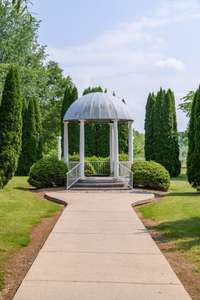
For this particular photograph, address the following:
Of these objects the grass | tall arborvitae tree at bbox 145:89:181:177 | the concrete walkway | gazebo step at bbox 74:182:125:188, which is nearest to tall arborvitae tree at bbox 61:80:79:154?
tall arborvitae tree at bbox 145:89:181:177

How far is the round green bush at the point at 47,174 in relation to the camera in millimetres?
20781

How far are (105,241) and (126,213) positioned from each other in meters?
4.13

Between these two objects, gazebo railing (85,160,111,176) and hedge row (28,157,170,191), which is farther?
gazebo railing (85,160,111,176)

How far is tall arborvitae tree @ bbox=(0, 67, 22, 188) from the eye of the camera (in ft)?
59.1

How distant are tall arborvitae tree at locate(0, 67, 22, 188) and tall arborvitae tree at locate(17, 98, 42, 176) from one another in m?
13.6

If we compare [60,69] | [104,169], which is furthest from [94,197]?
[60,69]

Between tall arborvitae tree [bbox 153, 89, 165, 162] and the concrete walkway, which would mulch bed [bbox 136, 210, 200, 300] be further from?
tall arborvitae tree [bbox 153, 89, 165, 162]

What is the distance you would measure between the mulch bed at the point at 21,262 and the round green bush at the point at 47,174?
10.1 m

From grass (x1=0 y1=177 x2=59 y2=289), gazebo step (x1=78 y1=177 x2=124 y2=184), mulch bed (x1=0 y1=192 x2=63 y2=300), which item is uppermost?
gazebo step (x1=78 y1=177 x2=124 y2=184)

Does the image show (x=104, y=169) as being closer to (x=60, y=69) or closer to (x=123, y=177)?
(x=123, y=177)

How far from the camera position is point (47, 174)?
2080 cm

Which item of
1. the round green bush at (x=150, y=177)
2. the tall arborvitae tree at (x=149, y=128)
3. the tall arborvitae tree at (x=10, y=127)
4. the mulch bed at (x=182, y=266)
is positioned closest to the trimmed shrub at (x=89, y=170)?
the round green bush at (x=150, y=177)

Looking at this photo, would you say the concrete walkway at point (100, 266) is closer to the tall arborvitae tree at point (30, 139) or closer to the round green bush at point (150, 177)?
the round green bush at point (150, 177)

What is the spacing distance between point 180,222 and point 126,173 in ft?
34.3
